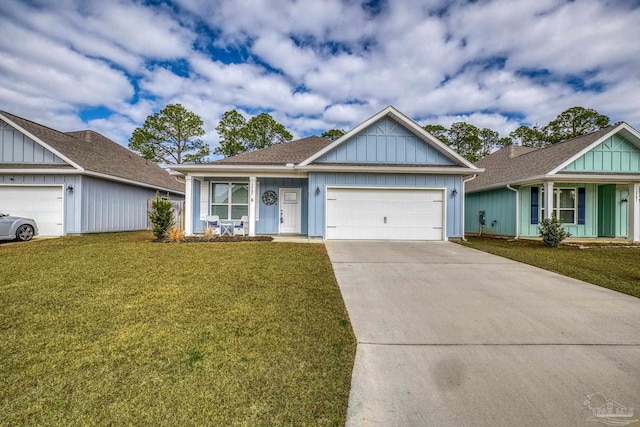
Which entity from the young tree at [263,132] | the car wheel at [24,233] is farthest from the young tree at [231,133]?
the car wheel at [24,233]

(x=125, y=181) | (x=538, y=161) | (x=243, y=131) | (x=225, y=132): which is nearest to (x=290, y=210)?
(x=125, y=181)

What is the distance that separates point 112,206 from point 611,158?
21514 mm

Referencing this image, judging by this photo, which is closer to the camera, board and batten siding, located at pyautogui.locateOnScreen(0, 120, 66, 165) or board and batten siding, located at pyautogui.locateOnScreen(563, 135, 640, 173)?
board and batten siding, located at pyautogui.locateOnScreen(563, 135, 640, 173)

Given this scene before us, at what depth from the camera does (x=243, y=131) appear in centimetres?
2683

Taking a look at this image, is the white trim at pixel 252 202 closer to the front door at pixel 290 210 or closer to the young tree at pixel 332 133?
the front door at pixel 290 210

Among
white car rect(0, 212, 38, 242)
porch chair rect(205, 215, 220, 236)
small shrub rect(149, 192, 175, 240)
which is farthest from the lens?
porch chair rect(205, 215, 220, 236)

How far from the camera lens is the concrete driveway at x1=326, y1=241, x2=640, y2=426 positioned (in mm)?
1963

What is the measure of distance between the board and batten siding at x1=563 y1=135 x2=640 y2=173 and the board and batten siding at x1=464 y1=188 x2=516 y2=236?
253cm

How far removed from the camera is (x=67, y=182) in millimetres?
11461

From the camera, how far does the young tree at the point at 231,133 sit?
87.7ft

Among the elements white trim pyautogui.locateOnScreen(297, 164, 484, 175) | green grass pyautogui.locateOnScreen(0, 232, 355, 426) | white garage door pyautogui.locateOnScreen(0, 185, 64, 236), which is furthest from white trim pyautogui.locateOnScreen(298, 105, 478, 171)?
white garage door pyautogui.locateOnScreen(0, 185, 64, 236)

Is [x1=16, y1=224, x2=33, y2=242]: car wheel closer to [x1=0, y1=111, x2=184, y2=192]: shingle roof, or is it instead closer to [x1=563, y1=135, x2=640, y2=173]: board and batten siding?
[x1=0, y1=111, x2=184, y2=192]: shingle roof

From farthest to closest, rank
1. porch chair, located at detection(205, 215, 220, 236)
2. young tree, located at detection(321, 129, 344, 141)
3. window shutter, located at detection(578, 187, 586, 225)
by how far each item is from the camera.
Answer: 1. young tree, located at detection(321, 129, 344, 141)
2. window shutter, located at detection(578, 187, 586, 225)
3. porch chair, located at detection(205, 215, 220, 236)

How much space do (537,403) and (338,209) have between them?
8928 millimetres
